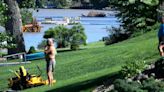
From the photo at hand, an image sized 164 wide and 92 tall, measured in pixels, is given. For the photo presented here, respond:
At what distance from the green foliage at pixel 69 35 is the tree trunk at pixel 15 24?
203 inches

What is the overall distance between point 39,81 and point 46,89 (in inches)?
87.6

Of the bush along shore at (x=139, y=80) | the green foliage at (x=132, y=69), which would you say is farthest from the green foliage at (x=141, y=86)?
the green foliage at (x=132, y=69)

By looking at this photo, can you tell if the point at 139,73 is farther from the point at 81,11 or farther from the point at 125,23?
the point at 81,11

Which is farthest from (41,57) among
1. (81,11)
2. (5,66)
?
(81,11)

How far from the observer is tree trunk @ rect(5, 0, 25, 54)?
117ft

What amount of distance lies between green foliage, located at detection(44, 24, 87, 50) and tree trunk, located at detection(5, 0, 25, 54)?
5164 millimetres

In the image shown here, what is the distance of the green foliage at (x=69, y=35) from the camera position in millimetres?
42372

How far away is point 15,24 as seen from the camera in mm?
36250

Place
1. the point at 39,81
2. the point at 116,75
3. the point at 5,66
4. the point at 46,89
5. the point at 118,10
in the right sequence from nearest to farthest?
the point at 116,75 < the point at 46,89 < the point at 39,81 < the point at 5,66 < the point at 118,10

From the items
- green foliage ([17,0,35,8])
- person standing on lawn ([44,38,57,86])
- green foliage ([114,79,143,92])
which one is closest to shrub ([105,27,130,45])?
green foliage ([17,0,35,8])

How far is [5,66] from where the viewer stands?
32.0 m

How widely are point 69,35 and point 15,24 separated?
26.9ft

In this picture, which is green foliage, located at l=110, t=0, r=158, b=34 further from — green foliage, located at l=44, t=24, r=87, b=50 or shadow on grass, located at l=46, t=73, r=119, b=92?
shadow on grass, located at l=46, t=73, r=119, b=92

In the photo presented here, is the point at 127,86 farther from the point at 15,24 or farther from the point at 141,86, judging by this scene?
the point at 15,24
